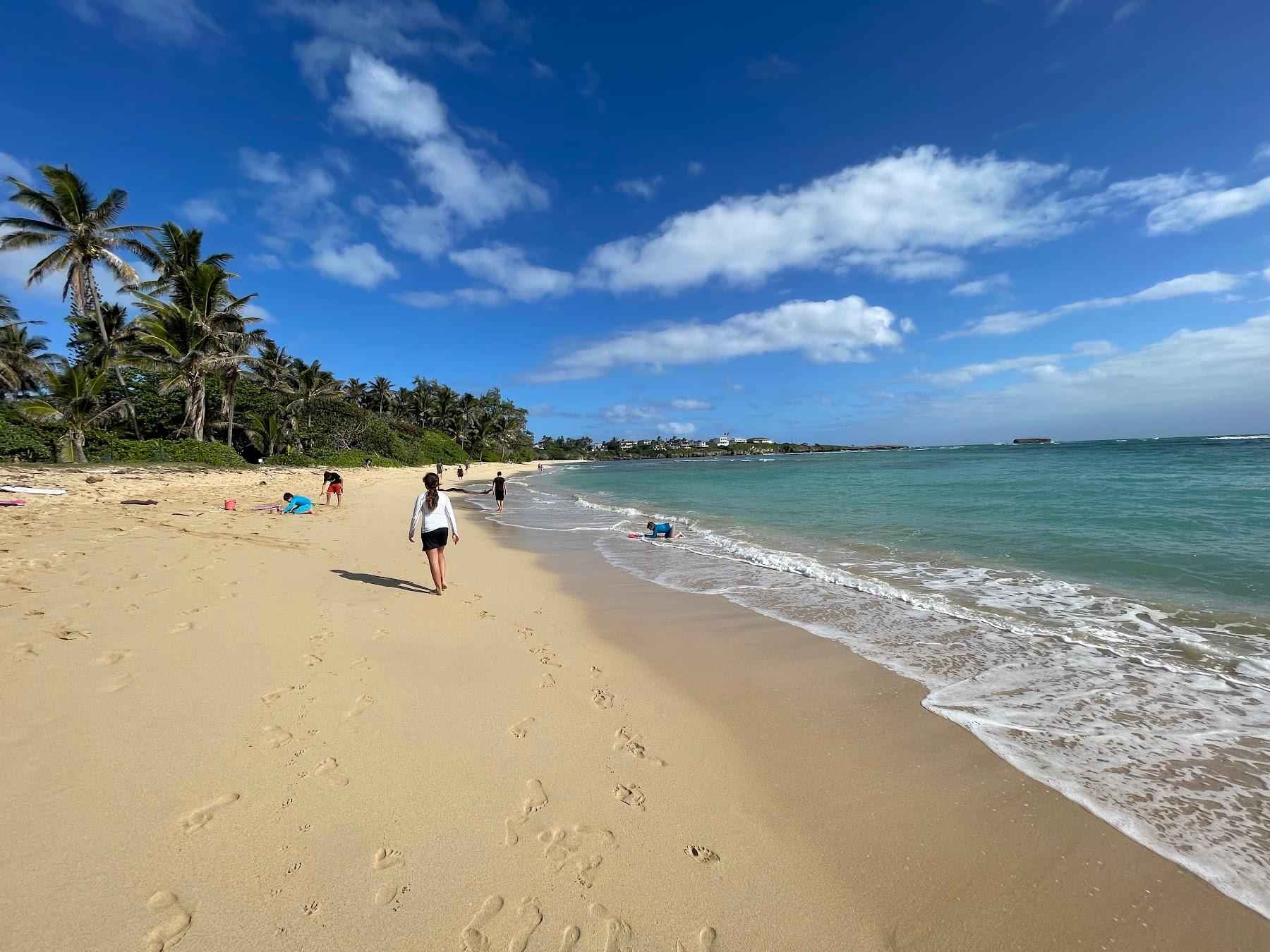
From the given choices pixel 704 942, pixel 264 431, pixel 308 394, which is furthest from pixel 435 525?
pixel 308 394

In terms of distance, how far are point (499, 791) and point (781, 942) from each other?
5.50 ft

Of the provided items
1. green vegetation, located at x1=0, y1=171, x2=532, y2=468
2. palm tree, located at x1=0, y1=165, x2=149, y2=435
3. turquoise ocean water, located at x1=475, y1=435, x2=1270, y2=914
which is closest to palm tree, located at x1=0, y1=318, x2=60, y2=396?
green vegetation, located at x1=0, y1=171, x2=532, y2=468

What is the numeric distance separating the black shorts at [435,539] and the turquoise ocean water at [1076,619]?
3.86m

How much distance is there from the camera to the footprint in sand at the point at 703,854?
101 inches

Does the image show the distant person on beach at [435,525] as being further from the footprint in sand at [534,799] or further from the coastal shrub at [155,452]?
the coastal shrub at [155,452]

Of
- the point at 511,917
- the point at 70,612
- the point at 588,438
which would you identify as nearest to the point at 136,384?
the point at 70,612

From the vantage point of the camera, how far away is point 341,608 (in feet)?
20.0

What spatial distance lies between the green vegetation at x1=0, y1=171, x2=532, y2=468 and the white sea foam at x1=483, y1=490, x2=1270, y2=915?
2835cm

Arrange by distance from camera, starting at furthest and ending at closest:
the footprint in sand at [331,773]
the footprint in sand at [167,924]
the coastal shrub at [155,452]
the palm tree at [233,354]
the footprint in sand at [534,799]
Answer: the palm tree at [233,354] → the coastal shrub at [155,452] → the footprint in sand at [331,773] → the footprint in sand at [534,799] → the footprint in sand at [167,924]

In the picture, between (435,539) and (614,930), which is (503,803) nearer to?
(614,930)

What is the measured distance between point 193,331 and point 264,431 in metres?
11.2

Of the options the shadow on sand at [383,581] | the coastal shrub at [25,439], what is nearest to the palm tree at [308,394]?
the coastal shrub at [25,439]

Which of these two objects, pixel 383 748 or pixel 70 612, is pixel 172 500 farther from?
pixel 383 748

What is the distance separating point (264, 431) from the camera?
36.5 metres
